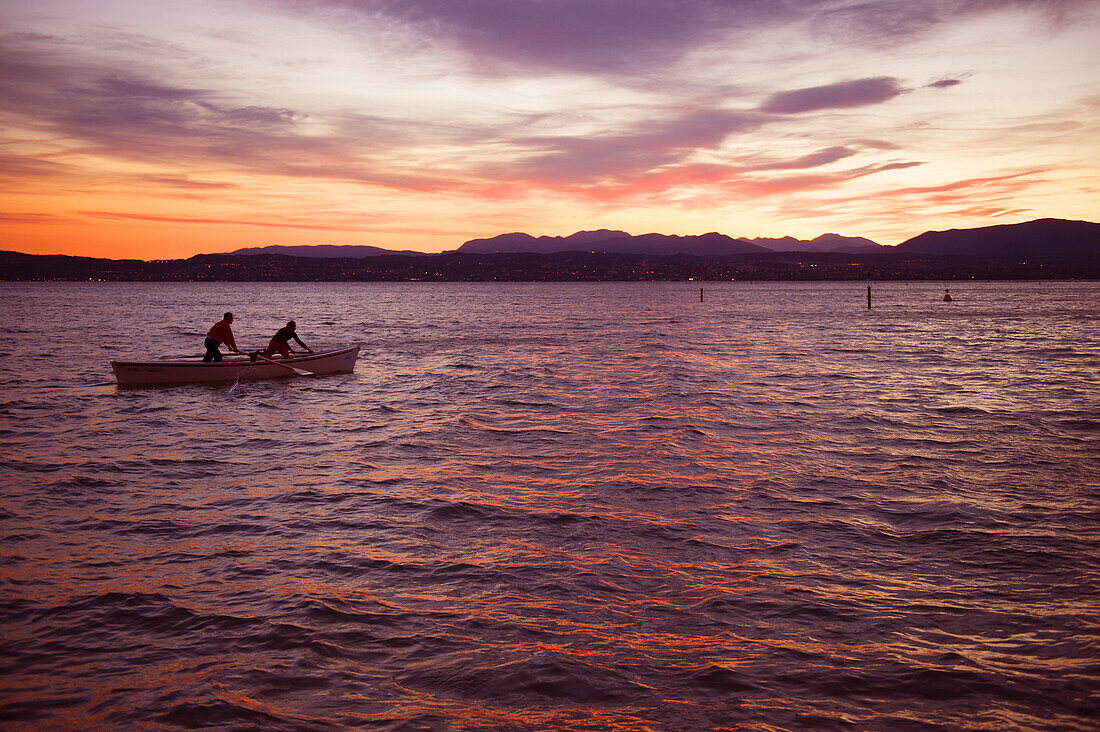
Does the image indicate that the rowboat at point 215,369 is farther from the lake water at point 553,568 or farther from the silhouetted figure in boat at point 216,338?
the lake water at point 553,568

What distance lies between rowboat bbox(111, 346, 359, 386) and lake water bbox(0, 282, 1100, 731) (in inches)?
152

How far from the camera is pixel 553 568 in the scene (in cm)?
934

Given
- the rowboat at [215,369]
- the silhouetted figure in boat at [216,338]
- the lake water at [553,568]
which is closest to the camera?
the lake water at [553,568]

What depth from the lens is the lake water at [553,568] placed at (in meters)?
6.25

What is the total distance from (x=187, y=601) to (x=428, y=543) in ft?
10.5

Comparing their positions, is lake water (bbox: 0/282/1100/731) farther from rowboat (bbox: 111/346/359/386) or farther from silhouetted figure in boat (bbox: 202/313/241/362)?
silhouetted figure in boat (bbox: 202/313/241/362)

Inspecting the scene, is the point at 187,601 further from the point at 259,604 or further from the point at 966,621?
the point at 966,621

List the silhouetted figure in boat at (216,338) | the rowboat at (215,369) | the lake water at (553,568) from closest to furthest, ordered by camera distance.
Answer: the lake water at (553,568) < the rowboat at (215,369) < the silhouetted figure in boat at (216,338)

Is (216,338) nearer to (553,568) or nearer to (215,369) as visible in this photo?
(215,369)

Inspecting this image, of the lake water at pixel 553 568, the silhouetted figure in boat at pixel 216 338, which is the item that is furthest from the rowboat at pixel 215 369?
the lake water at pixel 553 568

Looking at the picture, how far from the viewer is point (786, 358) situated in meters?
40.0

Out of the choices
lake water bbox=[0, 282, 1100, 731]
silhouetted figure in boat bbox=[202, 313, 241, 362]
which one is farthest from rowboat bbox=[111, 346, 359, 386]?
lake water bbox=[0, 282, 1100, 731]

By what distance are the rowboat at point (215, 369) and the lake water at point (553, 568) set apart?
3.87m

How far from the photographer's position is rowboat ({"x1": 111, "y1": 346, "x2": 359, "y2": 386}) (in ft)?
86.1
